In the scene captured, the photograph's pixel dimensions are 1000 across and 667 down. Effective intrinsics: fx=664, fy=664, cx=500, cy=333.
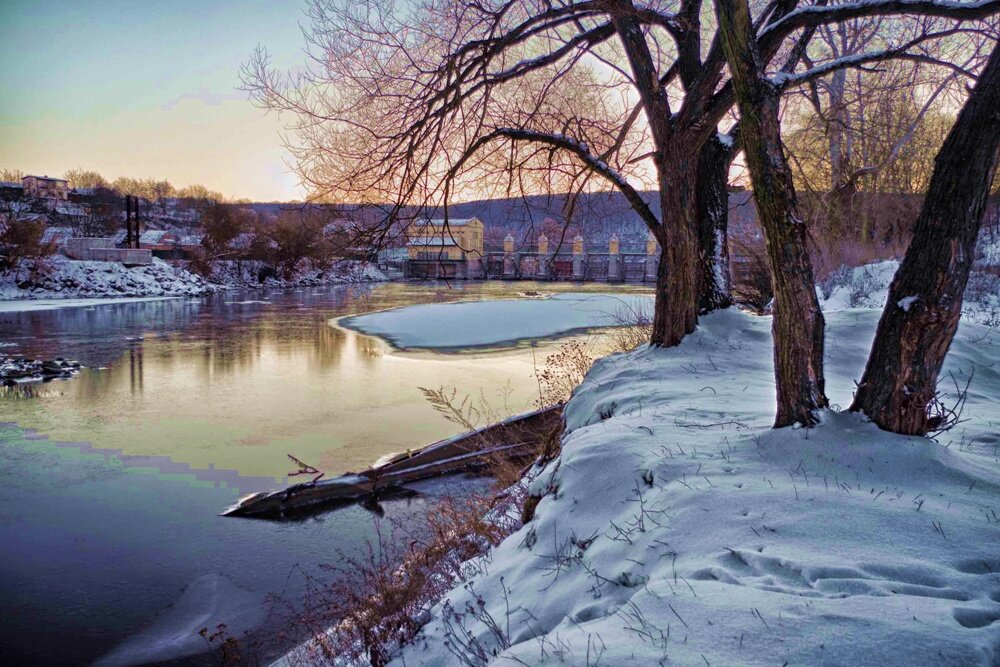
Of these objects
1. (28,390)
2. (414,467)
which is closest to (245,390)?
(28,390)

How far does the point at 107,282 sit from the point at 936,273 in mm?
46123

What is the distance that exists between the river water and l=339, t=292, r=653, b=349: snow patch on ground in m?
1.80

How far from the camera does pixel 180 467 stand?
10.3 metres

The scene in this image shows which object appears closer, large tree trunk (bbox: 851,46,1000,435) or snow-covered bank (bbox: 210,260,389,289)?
large tree trunk (bbox: 851,46,1000,435)

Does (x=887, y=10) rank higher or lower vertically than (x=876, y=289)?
higher

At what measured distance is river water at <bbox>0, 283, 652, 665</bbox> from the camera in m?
6.48

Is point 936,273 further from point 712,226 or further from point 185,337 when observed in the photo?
Result: point 185,337

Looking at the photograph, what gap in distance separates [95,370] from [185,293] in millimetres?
28601

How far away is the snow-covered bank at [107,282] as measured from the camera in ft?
122

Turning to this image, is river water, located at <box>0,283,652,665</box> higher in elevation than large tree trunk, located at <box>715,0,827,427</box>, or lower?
lower

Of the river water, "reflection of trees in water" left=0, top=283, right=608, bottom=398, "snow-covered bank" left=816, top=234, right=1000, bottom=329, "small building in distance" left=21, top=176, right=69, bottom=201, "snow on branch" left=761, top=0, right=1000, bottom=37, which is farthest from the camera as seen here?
"small building in distance" left=21, top=176, right=69, bottom=201

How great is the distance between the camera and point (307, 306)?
121 feet

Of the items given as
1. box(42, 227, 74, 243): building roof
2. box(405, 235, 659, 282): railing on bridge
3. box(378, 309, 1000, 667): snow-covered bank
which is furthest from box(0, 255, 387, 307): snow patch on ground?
box(378, 309, 1000, 667): snow-covered bank

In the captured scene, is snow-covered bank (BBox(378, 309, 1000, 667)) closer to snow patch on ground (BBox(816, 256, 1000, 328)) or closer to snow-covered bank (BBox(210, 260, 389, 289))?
snow patch on ground (BBox(816, 256, 1000, 328))
